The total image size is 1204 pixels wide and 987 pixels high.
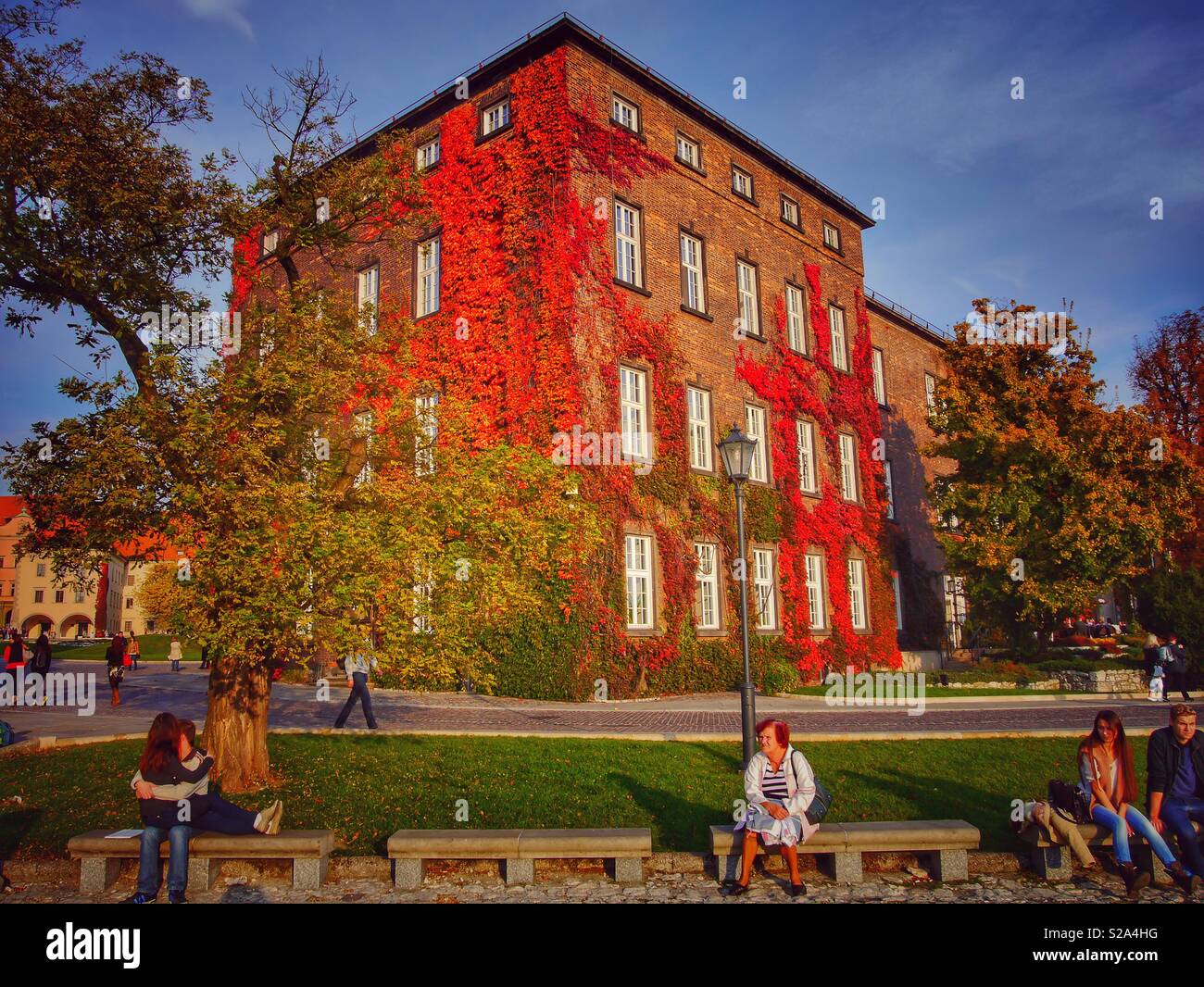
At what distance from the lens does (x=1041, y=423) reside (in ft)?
95.3

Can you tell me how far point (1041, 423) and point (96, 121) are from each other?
27.9 metres

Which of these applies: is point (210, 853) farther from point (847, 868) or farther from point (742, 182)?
point (742, 182)

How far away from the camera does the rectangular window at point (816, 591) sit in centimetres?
2948

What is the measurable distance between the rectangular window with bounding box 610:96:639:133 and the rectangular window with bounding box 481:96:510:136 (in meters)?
3.07

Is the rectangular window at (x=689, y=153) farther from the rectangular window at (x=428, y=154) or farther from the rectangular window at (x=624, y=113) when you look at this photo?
the rectangular window at (x=428, y=154)

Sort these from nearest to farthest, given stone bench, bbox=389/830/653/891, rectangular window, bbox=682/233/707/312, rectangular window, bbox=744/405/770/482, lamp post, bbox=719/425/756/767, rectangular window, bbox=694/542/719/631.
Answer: stone bench, bbox=389/830/653/891 < lamp post, bbox=719/425/756/767 < rectangular window, bbox=694/542/719/631 < rectangular window, bbox=682/233/707/312 < rectangular window, bbox=744/405/770/482

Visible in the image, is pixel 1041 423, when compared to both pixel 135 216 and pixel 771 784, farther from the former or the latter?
pixel 135 216

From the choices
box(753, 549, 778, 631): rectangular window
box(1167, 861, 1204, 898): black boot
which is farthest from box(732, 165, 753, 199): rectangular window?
box(1167, 861, 1204, 898): black boot

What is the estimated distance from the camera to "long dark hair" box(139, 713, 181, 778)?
312 inches

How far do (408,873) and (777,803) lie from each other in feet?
11.0

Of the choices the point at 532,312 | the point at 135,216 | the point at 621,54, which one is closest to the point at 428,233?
the point at 532,312

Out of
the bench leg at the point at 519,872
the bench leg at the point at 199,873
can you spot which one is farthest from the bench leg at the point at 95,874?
the bench leg at the point at 519,872

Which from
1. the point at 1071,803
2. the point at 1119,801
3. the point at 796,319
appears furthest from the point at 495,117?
the point at 1119,801
